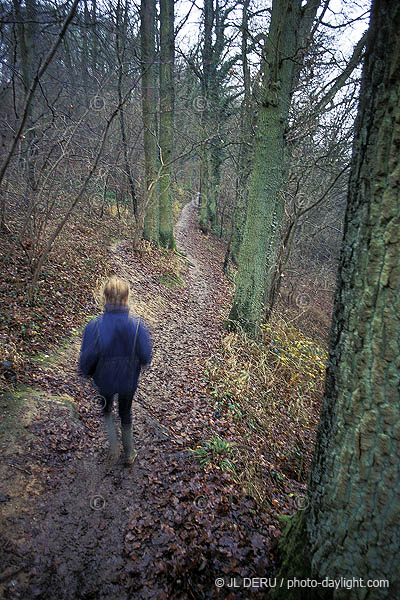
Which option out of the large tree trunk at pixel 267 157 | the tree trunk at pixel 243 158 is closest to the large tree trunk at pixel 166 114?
the tree trunk at pixel 243 158

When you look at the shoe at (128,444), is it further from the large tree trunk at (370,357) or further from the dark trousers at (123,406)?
the large tree trunk at (370,357)

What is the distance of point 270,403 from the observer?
5.75 metres

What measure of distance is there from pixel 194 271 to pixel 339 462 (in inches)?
472

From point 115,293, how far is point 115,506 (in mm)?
2146

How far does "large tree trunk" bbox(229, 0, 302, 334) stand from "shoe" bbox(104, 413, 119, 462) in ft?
14.4

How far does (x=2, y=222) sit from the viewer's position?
7336mm

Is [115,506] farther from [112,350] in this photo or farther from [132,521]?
[112,350]

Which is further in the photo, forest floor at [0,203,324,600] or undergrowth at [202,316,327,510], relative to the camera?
undergrowth at [202,316,327,510]

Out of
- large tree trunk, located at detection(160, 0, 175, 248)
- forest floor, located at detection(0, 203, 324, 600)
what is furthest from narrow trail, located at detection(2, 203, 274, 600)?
large tree trunk, located at detection(160, 0, 175, 248)

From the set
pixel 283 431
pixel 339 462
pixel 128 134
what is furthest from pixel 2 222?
pixel 128 134

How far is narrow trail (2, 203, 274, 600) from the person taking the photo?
248 cm

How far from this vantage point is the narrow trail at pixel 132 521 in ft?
8.15

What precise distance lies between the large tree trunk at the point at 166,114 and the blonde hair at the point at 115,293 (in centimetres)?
871

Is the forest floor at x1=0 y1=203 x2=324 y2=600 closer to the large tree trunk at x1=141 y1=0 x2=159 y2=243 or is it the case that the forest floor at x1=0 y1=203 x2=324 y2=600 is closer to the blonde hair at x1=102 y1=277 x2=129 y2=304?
the blonde hair at x1=102 y1=277 x2=129 y2=304
